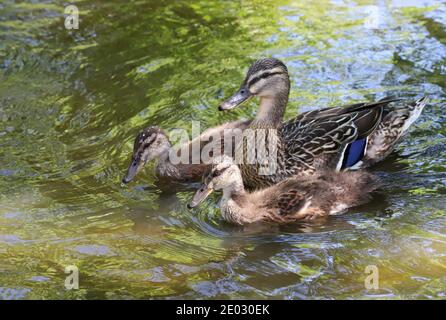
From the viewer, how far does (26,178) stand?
7.73 meters

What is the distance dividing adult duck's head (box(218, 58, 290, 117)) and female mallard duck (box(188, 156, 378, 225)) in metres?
0.71

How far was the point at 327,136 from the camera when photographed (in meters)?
7.62

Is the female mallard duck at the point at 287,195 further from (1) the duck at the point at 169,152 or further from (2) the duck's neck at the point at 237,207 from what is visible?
(1) the duck at the point at 169,152

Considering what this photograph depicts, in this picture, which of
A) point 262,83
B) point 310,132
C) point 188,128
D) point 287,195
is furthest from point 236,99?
point 188,128

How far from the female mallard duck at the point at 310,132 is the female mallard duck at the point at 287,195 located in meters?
0.28

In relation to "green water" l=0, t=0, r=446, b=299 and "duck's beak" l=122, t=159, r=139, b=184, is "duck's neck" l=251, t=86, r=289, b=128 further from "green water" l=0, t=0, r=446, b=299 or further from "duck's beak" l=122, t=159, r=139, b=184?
"duck's beak" l=122, t=159, r=139, b=184

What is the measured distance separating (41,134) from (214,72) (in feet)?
7.77

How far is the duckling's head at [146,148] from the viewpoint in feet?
25.9

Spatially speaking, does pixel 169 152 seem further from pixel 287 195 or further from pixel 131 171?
pixel 287 195

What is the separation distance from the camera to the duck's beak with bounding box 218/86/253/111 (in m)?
7.57

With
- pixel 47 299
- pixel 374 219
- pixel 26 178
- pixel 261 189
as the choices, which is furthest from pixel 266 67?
pixel 47 299

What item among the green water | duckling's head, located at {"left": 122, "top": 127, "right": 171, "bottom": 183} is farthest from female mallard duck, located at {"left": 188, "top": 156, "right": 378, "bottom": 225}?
duckling's head, located at {"left": 122, "top": 127, "right": 171, "bottom": 183}

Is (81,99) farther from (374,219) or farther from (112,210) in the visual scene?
(374,219)
